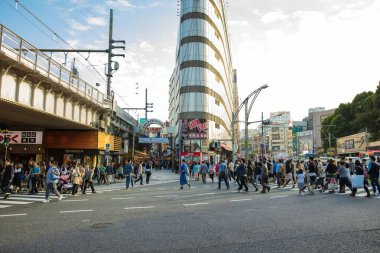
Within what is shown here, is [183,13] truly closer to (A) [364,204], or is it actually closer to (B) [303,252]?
(A) [364,204]

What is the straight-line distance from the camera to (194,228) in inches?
301

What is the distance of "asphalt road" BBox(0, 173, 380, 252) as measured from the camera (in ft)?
19.5

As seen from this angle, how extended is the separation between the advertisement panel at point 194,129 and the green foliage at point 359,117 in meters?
25.6

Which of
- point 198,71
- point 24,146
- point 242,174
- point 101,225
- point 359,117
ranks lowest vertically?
point 101,225

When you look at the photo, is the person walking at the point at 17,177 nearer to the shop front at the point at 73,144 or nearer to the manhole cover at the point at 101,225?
the shop front at the point at 73,144

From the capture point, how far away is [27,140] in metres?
23.9

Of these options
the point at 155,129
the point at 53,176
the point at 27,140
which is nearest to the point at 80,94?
the point at 27,140

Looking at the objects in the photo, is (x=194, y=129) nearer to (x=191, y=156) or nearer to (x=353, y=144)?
(x=191, y=156)

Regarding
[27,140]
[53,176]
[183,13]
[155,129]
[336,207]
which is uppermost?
[183,13]

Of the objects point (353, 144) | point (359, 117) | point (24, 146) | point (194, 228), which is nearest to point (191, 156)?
point (24, 146)

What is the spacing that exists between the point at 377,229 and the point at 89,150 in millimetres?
25224

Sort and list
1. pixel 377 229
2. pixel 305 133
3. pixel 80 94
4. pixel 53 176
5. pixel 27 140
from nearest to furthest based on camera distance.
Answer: pixel 377 229 → pixel 53 176 → pixel 80 94 → pixel 27 140 → pixel 305 133

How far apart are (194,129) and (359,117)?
1349 inches

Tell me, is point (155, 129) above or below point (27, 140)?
above
